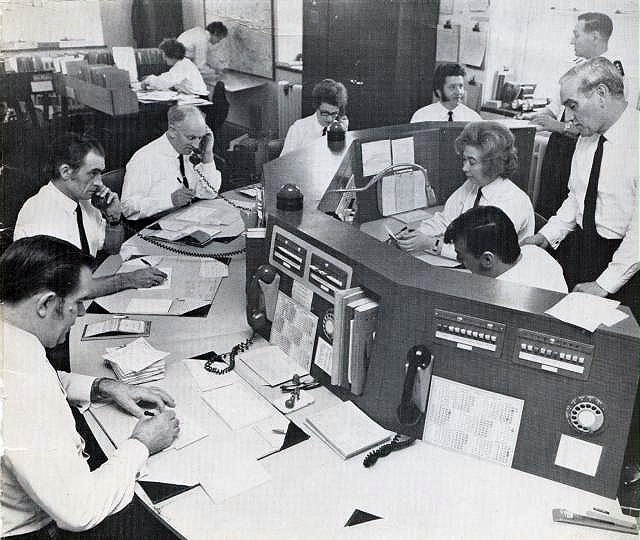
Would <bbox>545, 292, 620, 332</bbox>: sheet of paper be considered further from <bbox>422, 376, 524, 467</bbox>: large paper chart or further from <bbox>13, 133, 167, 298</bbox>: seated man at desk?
<bbox>13, 133, 167, 298</bbox>: seated man at desk

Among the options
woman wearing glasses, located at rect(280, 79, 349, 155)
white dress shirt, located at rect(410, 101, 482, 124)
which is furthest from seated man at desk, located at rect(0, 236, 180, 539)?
white dress shirt, located at rect(410, 101, 482, 124)

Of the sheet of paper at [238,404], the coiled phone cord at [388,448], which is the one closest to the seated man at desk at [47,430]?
the sheet of paper at [238,404]

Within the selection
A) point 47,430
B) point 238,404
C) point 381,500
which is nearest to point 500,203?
point 238,404

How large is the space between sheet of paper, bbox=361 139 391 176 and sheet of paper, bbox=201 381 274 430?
170 centimetres

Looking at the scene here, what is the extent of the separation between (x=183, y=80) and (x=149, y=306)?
541cm

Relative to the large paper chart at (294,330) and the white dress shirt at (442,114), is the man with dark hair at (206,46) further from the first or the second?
the large paper chart at (294,330)

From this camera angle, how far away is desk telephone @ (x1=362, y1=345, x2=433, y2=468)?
1660mm

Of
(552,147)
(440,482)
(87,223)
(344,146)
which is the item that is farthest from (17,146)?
(440,482)

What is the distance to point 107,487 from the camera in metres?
1.45

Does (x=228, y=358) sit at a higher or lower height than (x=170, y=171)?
lower

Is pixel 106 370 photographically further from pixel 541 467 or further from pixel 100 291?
pixel 541 467

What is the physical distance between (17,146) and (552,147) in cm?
521

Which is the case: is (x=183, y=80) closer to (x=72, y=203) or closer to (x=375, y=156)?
(x=375, y=156)

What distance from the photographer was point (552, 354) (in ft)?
5.01
